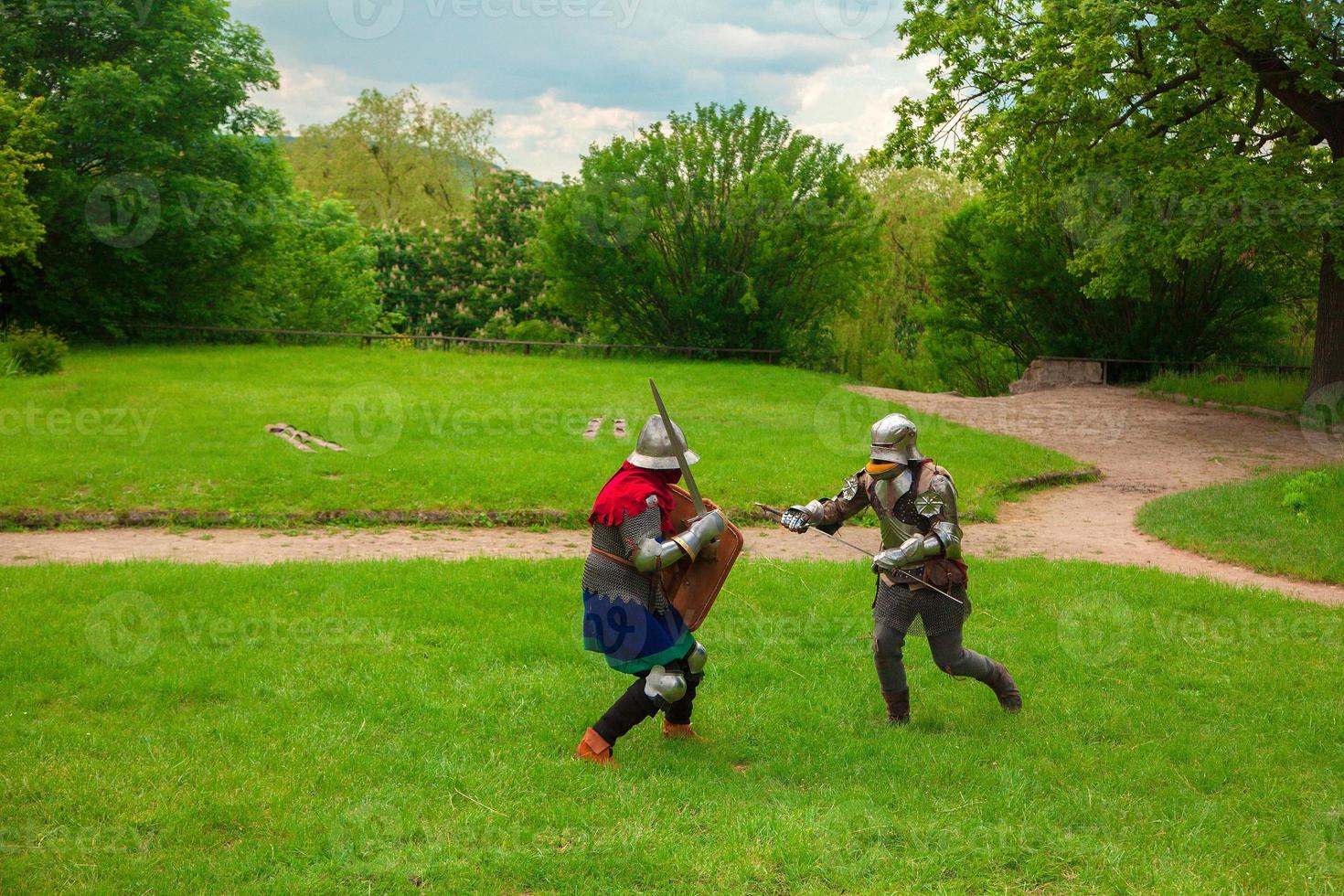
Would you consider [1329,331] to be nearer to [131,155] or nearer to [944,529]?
[944,529]

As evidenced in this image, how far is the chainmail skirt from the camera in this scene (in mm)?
Answer: 6398

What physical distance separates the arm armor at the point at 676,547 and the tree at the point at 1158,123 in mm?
14953

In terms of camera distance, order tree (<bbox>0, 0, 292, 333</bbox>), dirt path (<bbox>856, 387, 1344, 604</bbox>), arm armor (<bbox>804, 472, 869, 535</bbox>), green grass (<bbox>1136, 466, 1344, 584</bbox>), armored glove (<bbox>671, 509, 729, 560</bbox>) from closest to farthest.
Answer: armored glove (<bbox>671, 509, 729, 560</bbox>), arm armor (<bbox>804, 472, 869, 535</bbox>), green grass (<bbox>1136, 466, 1344, 584</bbox>), dirt path (<bbox>856, 387, 1344, 604</bbox>), tree (<bbox>0, 0, 292, 333</bbox>)

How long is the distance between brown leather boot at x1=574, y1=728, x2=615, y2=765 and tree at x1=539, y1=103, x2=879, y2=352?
24094 mm

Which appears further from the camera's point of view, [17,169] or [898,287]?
[898,287]

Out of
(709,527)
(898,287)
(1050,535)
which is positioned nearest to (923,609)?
(709,527)

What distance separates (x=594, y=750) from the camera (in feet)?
19.2

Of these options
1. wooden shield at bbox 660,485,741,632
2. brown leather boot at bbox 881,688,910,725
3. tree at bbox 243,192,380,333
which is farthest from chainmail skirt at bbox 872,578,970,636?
tree at bbox 243,192,380,333

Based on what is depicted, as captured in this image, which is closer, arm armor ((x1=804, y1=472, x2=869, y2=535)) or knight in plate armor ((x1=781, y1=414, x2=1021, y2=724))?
knight in plate armor ((x1=781, y1=414, x2=1021, y2=724))

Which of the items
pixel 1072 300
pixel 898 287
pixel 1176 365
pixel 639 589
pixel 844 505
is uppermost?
pixel 898 287

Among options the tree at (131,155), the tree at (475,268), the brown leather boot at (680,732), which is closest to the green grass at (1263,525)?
the brown leather boot at (680,732)

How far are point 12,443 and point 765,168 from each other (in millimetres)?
19951

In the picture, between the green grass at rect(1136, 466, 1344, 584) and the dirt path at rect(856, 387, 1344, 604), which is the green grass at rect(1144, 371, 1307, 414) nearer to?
the dirt path at rect(856, 387, 1344, 604)

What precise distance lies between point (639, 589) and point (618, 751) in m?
1.00
